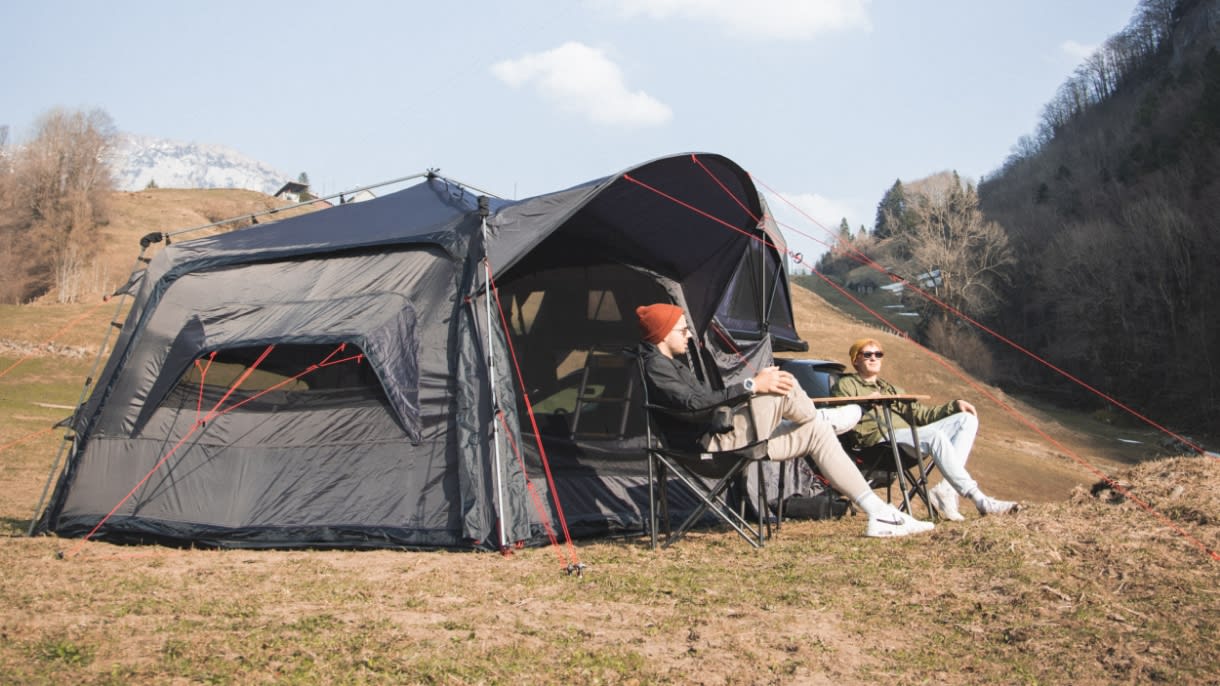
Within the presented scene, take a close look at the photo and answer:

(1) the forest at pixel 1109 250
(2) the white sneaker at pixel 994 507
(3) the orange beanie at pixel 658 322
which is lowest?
(2) the white sneaker at pixel 994 507

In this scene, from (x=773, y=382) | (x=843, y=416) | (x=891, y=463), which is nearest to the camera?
(x=773, y=382)

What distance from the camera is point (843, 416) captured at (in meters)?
5.26

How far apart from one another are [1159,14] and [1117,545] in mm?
67248

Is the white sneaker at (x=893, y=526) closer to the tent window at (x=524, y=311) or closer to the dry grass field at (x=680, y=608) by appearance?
the dry grass field at (x=680, y=608)

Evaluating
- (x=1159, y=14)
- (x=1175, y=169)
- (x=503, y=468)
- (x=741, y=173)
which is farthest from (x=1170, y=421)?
(x=1159, y=14)

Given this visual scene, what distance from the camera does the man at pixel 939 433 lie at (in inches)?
196

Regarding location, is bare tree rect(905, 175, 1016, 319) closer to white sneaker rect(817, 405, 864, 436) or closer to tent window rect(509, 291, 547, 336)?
tent window rect(509, 291, 547, 336)

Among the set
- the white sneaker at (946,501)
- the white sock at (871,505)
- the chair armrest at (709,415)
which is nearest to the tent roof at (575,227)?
the chair armrest at (709,415)

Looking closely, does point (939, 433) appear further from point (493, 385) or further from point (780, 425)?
point (493, 385)

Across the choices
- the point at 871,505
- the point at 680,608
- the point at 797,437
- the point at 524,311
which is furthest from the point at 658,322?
the point at 680,608

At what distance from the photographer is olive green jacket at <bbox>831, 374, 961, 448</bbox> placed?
545 cm

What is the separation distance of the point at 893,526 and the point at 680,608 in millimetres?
1696

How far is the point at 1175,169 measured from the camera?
36.2 metres

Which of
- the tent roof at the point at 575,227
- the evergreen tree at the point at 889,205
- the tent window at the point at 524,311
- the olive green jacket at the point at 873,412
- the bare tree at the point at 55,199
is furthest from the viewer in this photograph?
the evergreen tree at the point at 889,205
